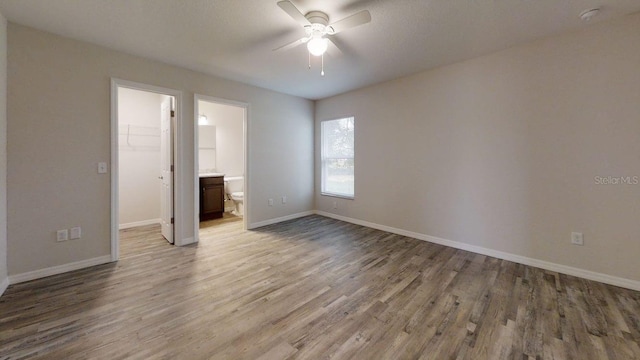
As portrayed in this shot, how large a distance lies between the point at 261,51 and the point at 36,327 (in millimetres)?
3203


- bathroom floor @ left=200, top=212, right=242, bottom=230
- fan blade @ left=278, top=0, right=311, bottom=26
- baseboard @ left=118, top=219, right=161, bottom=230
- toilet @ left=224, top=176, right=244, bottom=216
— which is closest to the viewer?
fan blade @ left=278, top=0, right=311, bottom=26

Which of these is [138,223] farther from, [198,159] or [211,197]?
[198,159]

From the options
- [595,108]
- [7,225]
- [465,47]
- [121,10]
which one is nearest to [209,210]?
[7,225]

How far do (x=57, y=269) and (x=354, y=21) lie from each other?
12.8 feet

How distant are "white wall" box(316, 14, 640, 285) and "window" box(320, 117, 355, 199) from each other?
89 cm

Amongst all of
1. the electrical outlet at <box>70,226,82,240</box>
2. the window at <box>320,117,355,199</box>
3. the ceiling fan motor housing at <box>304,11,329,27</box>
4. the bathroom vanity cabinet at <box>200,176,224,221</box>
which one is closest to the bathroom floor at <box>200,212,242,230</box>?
the bathroom vanity cabinet at <box>200,176,224,221</box>

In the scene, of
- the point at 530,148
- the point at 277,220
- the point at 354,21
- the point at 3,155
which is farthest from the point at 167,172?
the point at 530,148

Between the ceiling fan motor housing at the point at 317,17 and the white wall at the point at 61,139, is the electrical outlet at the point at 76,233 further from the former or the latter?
the ceiling fan motor housing at the point at 317,17

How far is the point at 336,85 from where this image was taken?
14.2 ft

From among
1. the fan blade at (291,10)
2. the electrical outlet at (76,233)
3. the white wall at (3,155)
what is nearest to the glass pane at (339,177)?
the fan blade at (291,10)

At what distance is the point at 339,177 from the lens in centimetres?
512

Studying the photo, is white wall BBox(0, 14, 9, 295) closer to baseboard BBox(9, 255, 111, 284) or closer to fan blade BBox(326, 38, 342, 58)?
baseboard BBox(9, 255, 111, 284)

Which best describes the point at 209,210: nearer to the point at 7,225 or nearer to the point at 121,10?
the point at 7,225

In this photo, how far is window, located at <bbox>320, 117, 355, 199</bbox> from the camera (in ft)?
16.0
